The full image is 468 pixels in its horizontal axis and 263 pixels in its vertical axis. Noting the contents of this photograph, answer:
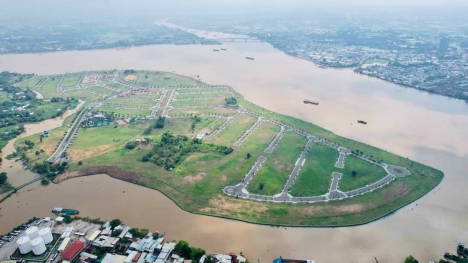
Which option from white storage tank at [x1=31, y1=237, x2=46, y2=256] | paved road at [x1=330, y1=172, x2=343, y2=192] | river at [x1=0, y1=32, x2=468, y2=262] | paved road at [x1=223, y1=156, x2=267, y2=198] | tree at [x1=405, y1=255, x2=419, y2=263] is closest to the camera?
tree at [x1=405, y1=255, x2=419, y2=263]

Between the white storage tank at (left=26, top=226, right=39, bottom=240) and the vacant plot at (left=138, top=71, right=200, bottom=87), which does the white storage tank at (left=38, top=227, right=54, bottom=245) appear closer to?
the white storage tank at (left=26, top=226, right=39, bottom=240)

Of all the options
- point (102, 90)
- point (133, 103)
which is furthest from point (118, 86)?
point (133, 103)

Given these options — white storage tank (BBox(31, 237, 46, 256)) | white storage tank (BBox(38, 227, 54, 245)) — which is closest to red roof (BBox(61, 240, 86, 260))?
white storage tank (BBox(31, 237, 46, 256))

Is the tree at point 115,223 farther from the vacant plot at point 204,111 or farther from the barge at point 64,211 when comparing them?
the vacant plot at point 204,111

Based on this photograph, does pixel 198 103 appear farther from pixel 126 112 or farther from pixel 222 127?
pixel 126 112

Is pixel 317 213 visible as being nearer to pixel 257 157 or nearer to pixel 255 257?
pixel 255 257

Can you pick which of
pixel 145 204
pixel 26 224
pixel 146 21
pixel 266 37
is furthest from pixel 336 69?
pixel 146 21
